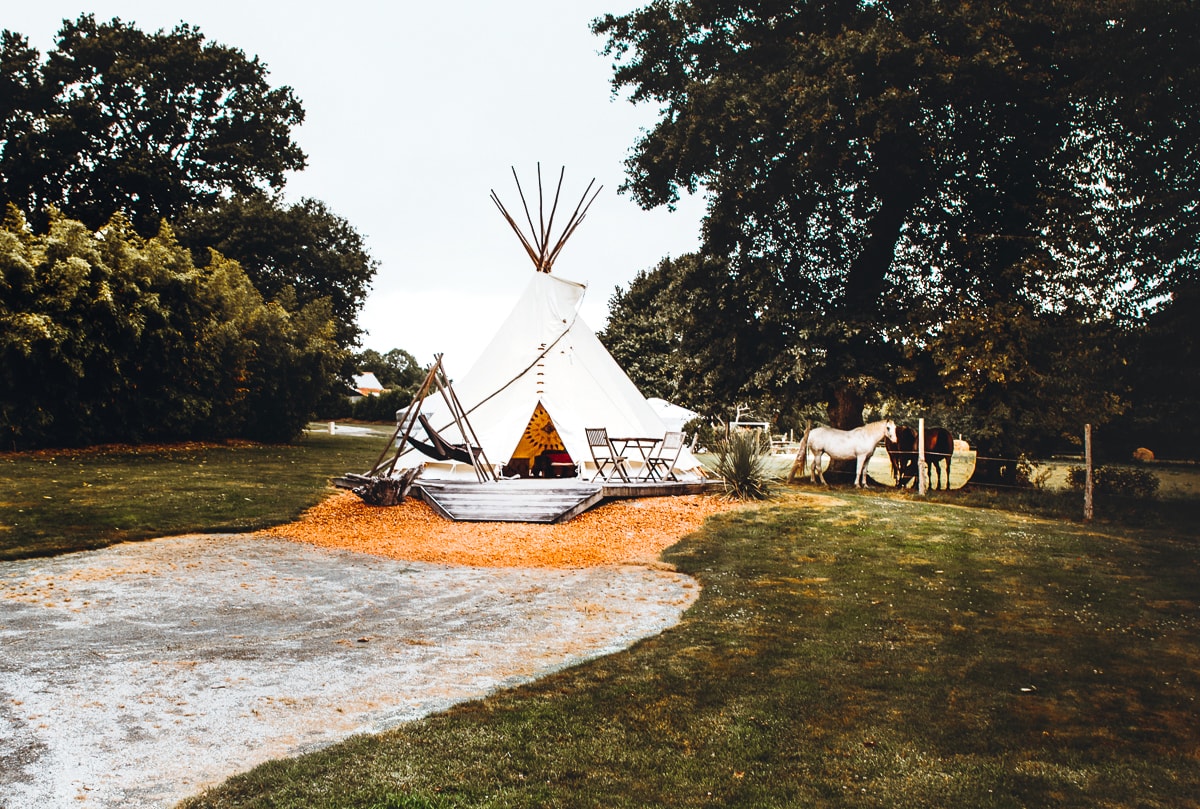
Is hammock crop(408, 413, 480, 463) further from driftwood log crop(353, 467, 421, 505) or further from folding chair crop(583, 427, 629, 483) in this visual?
folding chair crop(583, 427, 629, 483)

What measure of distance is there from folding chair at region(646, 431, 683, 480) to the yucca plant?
811mm

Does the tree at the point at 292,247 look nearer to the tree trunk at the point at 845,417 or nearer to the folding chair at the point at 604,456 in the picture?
the folding chair at the point at 604,456

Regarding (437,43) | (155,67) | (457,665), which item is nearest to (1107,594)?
(457,665)

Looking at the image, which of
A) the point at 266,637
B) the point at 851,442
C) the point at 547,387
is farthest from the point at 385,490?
the point at 851,442

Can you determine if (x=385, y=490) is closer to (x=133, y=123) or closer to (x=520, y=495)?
(x=520, y=495)

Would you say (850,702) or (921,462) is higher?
(921,462)

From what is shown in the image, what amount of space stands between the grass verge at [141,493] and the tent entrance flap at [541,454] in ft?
A: 12.5

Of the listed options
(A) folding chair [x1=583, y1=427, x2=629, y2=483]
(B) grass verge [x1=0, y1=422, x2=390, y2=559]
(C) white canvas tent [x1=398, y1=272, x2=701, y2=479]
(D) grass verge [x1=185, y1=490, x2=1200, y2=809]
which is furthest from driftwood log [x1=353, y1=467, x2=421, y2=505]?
(D) grass verge [x1=185, y1=490, x2=1200, y2=809]

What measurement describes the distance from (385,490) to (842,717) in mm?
8968

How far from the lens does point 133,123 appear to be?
985 inches

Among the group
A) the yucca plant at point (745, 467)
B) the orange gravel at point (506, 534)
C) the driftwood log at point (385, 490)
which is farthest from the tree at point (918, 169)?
the driftwood log at point (385, 490)

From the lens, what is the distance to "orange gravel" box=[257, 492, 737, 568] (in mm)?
8648

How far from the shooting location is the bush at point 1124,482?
1248 centimetres

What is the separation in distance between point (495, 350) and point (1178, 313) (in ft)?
36.9
